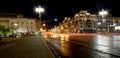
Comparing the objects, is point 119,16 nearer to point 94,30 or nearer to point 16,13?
point 94,30

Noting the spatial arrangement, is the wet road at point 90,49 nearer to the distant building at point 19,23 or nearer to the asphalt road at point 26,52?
the asphalt road at point 26,52

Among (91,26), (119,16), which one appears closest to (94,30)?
(91,26)

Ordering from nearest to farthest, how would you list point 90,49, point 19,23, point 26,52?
point 26,52
point 90,49
point 19,23

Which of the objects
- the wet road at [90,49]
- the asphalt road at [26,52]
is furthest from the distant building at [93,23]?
the asphalt road at [26,52]

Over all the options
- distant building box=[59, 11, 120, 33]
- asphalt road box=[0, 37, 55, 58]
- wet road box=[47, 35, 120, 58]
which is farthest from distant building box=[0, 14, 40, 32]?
asphalt road box=[0, 37, 55, 58]

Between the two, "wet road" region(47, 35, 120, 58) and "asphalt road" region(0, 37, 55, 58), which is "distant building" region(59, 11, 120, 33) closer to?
"wet road" region(47, 35, 120, 58)

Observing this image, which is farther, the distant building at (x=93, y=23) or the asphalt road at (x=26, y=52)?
the distant building at (x=93, y=23)

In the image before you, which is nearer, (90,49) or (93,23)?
(90,49)

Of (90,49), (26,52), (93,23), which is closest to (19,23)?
(93,23)

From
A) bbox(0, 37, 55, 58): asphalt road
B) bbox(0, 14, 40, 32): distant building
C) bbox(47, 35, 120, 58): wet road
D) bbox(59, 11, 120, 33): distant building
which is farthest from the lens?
bbox(59, 11, 120, 33): distant building

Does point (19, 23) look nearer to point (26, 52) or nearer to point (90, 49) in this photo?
point (90, 49)

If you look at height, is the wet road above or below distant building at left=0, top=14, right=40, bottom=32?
below

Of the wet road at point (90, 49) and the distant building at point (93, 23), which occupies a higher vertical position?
the distant building at point (93, 23)

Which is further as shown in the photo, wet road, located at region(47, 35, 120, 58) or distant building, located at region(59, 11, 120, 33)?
distant building, located at region(59, 11, 120, 33)
